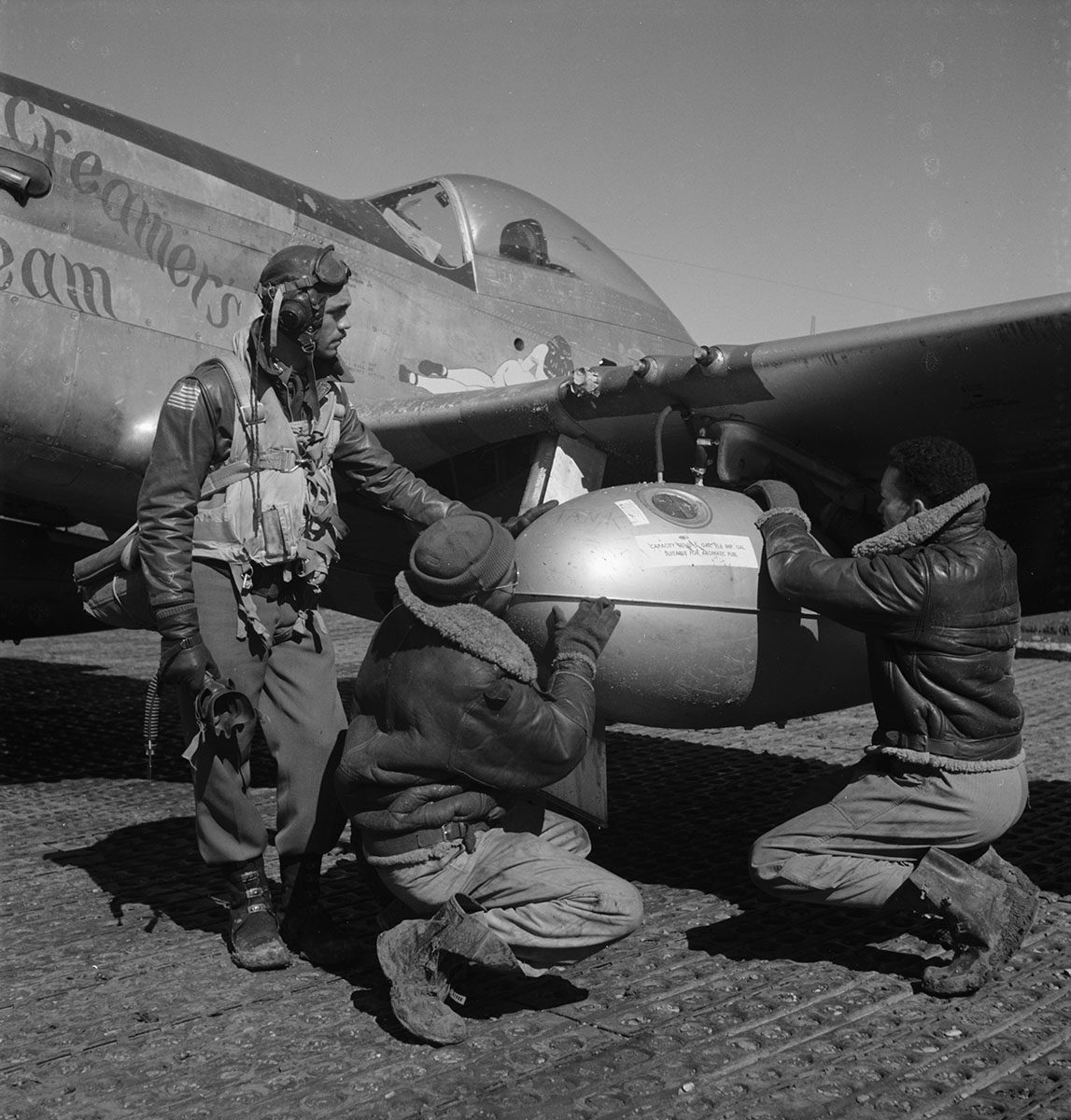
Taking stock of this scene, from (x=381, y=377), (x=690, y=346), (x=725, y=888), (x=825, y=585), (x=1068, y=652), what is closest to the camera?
(x=825, y=585)

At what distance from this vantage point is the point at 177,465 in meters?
3.30

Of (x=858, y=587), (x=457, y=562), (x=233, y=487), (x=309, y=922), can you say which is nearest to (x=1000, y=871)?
(x=858, y=587)

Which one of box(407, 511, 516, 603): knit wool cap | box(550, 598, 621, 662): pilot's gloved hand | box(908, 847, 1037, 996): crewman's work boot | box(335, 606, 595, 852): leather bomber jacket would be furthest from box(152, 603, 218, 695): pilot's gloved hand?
box(908, 847, 1037, 996): crewman's work boot

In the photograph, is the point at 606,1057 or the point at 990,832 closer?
the point at 606,1057

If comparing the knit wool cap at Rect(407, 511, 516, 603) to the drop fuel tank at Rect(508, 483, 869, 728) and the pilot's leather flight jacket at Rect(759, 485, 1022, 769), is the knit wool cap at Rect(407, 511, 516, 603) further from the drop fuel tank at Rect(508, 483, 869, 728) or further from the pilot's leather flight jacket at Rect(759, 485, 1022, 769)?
the pilot's leather flight jacket at Rect(759, 485, 1022, 769)

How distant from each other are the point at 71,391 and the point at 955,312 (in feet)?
10.9

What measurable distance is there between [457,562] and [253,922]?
4.19 feet

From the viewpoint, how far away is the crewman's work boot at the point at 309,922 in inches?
125

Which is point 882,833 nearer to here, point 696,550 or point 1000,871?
point 1000,871

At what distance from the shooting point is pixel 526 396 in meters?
4.43

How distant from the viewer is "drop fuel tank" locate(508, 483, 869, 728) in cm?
329

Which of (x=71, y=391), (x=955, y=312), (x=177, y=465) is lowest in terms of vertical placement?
(x=177, y=465)

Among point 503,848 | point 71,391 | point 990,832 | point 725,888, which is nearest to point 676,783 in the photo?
point 725,888

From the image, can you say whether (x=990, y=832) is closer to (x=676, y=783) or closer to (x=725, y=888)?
(x=725, y=888)
